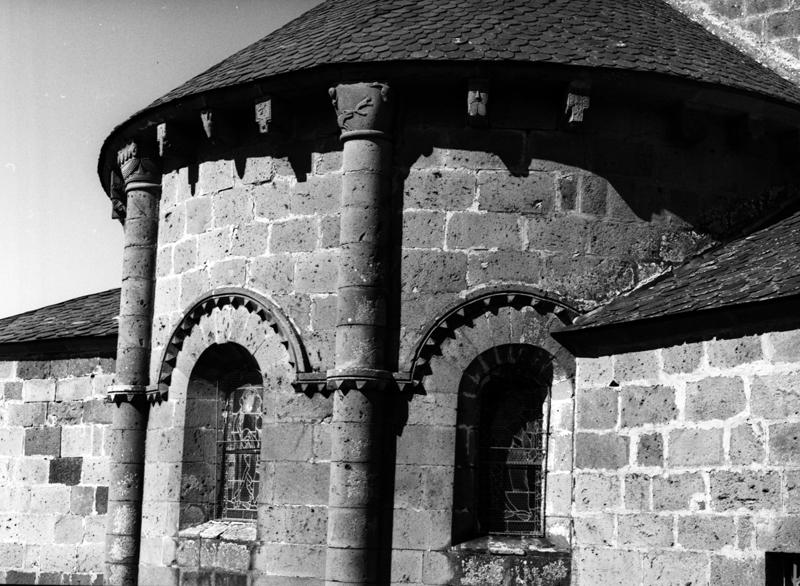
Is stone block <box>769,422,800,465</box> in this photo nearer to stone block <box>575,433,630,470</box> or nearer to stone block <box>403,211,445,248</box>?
stone block <box>575,433,630,470</box>

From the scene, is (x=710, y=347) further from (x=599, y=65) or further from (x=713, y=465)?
(x=599, y=65)

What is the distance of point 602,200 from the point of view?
39.6 ft

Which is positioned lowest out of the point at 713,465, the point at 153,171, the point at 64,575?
the point at 64,575

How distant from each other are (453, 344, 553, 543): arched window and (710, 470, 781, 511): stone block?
2.10 meters

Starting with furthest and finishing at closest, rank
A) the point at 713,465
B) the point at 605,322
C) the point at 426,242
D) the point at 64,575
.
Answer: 1. the point at 64,575
2. the point at 426,242
3. the point at 605,322
4. the point at 713,465

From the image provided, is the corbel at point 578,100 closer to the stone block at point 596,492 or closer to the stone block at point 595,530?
the stone block at point 596,492

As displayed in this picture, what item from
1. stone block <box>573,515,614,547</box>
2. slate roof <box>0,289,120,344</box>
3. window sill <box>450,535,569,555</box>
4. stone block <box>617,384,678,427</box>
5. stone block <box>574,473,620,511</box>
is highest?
slate roof <box>0,289,120,344</box>

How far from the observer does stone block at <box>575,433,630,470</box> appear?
10.9 meters

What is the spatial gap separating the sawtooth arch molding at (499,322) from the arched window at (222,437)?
192 centimetres

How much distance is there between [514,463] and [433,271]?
70.7 inches

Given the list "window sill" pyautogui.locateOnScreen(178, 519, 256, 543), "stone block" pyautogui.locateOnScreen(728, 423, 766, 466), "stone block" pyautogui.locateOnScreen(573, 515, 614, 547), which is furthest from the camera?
"window sill" pyautogui.locateOnScreen(178, 519, 256, 543)

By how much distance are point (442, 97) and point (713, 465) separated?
13.5 feet

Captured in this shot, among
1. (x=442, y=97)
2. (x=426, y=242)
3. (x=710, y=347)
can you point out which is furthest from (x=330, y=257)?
(x=710, y=347)

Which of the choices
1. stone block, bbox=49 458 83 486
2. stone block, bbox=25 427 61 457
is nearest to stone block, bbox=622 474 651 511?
stone block, bbox=49 458 83 486
